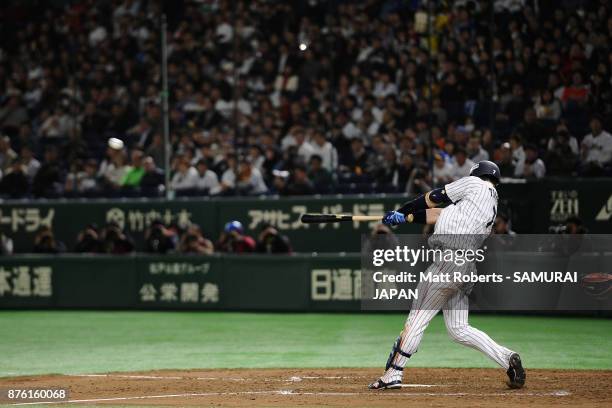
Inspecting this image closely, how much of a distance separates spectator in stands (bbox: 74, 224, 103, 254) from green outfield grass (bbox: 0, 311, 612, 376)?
1.78 m

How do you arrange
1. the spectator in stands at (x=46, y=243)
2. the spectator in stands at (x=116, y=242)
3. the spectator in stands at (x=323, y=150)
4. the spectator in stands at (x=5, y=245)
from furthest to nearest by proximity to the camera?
the spectator in stands at (x=5, y=245) < the spectator in stands at (x=46, y=243) < the spectator in stands at (x=116, y=242) < the spectator in stands at (x=323, y=150)

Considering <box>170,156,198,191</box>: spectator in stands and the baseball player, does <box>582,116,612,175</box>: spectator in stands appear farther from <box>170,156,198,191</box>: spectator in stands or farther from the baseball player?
the baseball player

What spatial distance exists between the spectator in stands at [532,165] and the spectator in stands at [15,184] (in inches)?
398

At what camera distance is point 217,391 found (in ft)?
33.8

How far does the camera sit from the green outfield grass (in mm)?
12789

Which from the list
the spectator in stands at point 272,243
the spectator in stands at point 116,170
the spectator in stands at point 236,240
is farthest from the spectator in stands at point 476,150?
the spectator in stands at point 116,170

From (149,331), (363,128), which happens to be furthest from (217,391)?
(363,128)

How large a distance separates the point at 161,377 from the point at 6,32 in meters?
17.5

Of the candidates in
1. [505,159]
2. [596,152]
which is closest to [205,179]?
[505,159]

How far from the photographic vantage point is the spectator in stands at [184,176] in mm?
20766

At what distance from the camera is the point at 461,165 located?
1798cm

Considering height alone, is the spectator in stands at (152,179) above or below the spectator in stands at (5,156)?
below

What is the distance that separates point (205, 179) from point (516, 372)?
1167 centimetres

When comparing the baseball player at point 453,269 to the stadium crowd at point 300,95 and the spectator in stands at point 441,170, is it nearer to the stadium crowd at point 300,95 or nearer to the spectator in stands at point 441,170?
the stadium crowd at point 300,95
